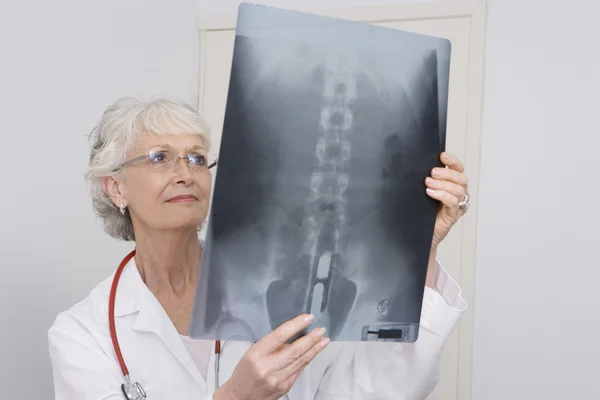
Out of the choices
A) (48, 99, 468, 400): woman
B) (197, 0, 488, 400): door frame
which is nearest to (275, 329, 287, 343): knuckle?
(48, 99, 468, 400): woman

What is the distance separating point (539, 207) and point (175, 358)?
1338 millimetres

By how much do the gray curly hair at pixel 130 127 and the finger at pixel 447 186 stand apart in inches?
16.7

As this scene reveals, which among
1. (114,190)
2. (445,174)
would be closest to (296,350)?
A: (445,174)

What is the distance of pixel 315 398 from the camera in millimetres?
1267

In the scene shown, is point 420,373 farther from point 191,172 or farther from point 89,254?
point 89,254

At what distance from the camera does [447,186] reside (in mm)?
1012

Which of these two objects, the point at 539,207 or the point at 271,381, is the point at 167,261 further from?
the point at 539,207

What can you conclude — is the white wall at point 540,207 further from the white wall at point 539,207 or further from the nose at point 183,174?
the nose at point 183,174

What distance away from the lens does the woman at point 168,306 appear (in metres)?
1.12

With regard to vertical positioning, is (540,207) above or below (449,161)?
above

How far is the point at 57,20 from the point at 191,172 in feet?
2.69

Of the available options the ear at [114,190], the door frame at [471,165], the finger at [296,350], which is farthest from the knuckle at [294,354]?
the door frame at [471,165]

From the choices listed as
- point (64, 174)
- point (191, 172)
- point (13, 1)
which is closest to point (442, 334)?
point (191, 172)

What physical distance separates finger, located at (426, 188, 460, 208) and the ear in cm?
58
